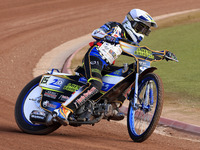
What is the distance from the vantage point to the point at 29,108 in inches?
328

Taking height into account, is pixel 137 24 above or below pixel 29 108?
above

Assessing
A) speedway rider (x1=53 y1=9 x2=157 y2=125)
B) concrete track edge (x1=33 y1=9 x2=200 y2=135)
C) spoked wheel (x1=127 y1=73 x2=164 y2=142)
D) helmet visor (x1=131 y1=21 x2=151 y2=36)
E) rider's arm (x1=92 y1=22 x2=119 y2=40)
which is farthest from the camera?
concrete track edge (x1=33 y1=9 x2=200 y2=135)

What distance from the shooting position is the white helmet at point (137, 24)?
25.9ft

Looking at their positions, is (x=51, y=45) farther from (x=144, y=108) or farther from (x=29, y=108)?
(x=144, y=108)

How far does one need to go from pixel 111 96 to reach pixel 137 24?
1.25m

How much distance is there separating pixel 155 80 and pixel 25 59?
9.47 metres

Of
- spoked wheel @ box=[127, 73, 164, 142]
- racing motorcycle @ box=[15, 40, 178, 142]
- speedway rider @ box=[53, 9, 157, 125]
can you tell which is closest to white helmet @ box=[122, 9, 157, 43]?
speedway rider @ box=[53, 9, 157, 125]

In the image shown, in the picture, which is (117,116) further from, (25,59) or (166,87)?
(25,59)

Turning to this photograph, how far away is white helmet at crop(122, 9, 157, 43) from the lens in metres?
7.91

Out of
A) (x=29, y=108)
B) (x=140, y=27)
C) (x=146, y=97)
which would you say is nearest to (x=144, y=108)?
(x=146, y=97)

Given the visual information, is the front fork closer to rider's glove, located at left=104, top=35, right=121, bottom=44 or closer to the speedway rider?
the speedway rider

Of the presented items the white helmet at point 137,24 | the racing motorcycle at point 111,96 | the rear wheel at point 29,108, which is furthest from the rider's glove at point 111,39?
the rear wheel at point 29,108

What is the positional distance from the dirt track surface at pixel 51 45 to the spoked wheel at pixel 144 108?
0.65 ft

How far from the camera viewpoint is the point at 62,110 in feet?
25.2
